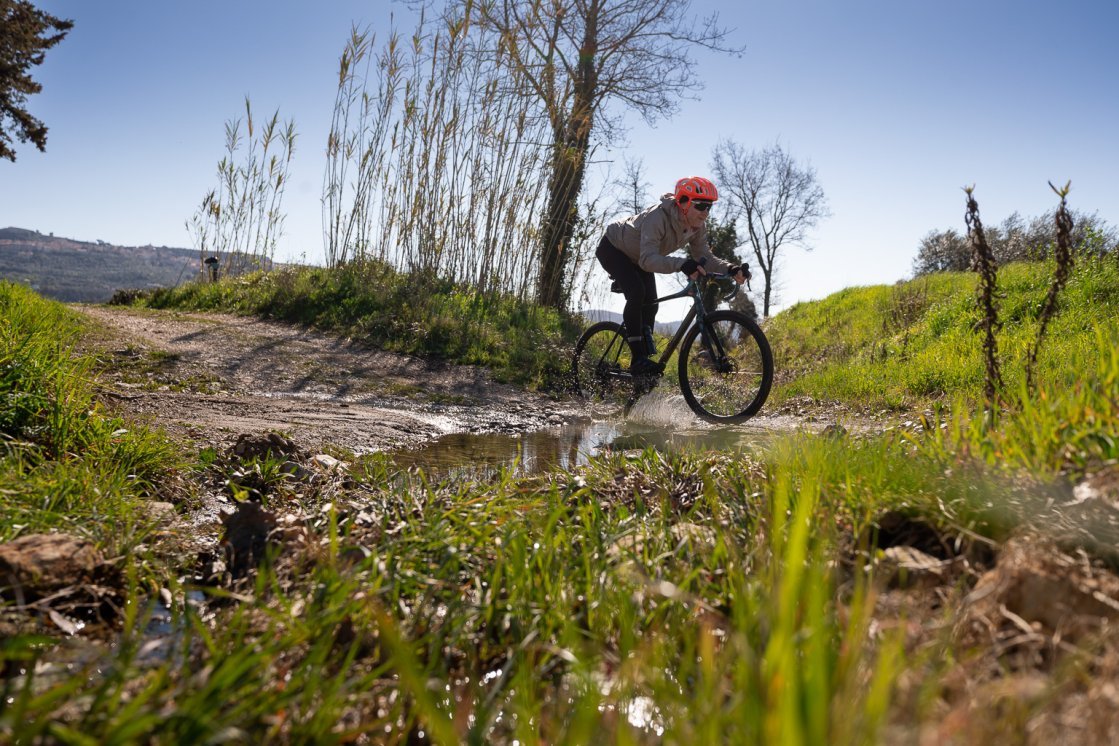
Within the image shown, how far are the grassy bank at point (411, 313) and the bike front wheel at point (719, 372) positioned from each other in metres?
2.31

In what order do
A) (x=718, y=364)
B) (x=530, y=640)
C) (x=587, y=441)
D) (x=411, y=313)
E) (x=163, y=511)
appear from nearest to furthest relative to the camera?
(x=530, y=640), (x=163, y=511), (x=587, y=441), (x=718, y=364), (x=411, y=313)

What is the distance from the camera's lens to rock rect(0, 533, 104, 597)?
6.21 ft

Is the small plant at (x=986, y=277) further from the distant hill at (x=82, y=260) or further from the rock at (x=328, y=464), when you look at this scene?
the distant hill at (x=82, y=260)

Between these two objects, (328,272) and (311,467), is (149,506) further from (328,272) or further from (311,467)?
(328,272)

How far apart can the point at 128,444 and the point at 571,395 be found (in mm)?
5438

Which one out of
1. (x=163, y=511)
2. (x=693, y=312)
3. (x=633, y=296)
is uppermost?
(x=633, y=296)

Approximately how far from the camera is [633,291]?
7.32 m

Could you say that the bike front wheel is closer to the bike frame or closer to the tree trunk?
the bike frame

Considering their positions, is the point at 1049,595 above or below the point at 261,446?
above

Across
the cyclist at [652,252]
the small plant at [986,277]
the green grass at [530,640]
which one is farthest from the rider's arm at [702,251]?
the green grass at [530,640]

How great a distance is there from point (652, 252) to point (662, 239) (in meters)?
0.29

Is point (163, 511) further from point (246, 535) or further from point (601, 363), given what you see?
point (601, 363)

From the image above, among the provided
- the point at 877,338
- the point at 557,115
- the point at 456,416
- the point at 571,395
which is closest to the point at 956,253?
the point at 877,338

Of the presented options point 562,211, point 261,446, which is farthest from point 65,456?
point 562,211
